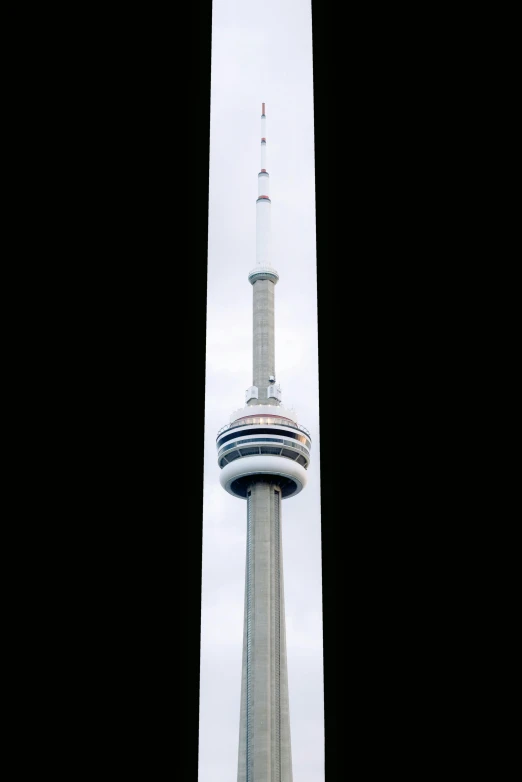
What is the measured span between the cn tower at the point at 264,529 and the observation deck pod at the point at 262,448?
10 centimetres

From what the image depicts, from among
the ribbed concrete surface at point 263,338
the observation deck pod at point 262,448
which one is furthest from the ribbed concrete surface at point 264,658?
the ribbed concrete surface at point 263,338

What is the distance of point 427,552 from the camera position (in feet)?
24.9

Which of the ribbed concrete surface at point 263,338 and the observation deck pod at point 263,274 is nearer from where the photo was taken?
the ribbed concrete surface at point 263,338

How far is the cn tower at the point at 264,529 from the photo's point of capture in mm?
96562

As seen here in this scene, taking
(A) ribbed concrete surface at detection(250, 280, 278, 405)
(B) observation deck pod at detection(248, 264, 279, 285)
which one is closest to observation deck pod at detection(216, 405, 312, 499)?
(A) ribbed concrete surface at detection(250, 280, 278, 405)

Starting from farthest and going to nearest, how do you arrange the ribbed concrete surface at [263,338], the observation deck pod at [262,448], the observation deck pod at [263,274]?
1. the observation deck pod at [263,274]
2. the ribbed concrete surface at [263,338]
3. the observation deck pod at [262,448]

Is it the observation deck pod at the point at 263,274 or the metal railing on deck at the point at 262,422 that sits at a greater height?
the observation deck pod at the point at 263,274

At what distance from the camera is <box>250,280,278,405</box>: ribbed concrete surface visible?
10994cm

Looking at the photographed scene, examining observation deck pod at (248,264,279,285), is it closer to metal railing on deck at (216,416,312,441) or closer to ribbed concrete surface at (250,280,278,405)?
ribbed concrete surface at (250,280,278,405)

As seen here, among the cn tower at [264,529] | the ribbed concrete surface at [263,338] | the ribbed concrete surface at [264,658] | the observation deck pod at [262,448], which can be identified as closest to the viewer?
the ribbed concrete surface at [264,658]

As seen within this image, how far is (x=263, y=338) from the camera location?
112 m

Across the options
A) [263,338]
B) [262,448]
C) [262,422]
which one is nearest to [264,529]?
[262,448]

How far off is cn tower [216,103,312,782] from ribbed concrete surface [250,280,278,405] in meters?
0.11

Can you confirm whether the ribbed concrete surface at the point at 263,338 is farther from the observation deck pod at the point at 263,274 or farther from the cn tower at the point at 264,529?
the observation deck pod at the point at 263,274
